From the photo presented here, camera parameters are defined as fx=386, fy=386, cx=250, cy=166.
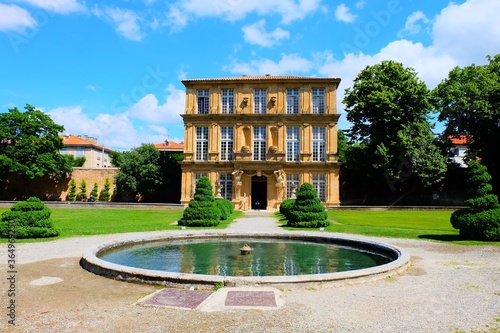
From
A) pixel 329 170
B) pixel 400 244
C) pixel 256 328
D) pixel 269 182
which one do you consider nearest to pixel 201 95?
pixel 269 182

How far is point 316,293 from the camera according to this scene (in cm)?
763

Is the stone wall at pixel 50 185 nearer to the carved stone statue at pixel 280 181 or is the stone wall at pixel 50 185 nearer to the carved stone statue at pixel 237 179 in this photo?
the carved stone statue at pixel 237 179

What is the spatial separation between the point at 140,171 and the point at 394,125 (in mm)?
28459

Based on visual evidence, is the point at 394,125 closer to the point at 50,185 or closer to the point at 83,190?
the point at 83,190

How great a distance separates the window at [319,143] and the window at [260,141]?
5.22 meters

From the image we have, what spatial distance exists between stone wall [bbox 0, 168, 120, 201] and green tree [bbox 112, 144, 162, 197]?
4026 millimetres

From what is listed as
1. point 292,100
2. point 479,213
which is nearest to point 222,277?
point 479,213

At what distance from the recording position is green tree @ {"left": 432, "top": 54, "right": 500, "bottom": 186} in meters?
36.9

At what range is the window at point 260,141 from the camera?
4056cm

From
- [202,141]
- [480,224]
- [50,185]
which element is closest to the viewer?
[480,224]

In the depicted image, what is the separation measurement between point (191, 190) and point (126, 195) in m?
12.1

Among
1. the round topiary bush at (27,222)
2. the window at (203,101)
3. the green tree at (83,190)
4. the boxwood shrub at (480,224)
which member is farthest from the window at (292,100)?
the round topiary bush at (27,222)

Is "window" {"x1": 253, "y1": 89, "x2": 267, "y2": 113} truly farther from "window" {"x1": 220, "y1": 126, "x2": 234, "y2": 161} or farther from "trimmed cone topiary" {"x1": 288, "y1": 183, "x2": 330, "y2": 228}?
"trimmed cone topiary" {"x1": 288, "y1": 183, "x2": 330, "y2": 228}

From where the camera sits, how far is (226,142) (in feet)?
134
